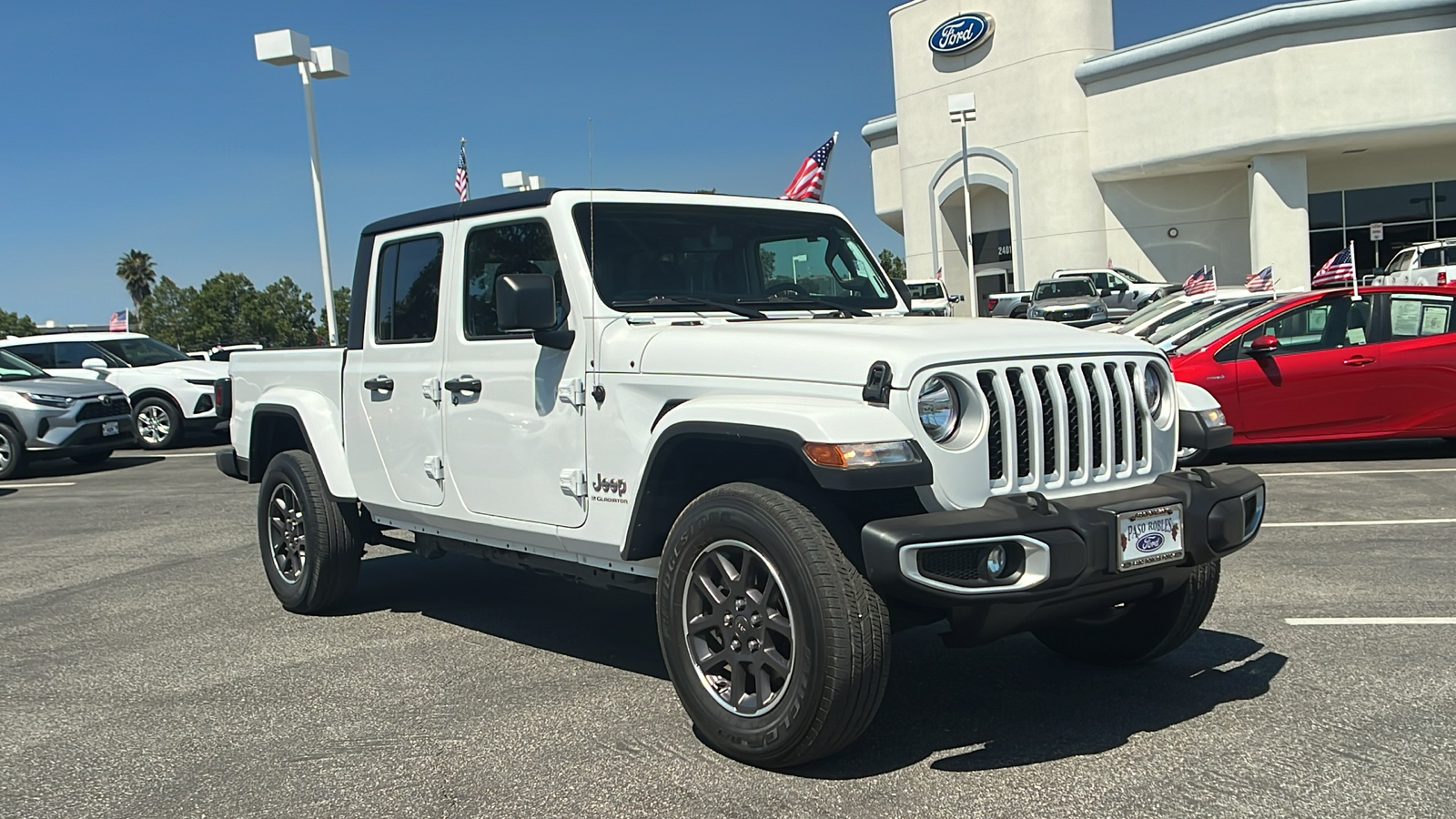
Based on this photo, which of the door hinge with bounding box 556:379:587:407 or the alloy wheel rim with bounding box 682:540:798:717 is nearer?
the alloy wheel rim with bounding box 682:540:798:717

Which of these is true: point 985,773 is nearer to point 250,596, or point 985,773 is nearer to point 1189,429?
point 1189,429

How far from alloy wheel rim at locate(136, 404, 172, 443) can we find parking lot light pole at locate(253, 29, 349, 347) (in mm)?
3005

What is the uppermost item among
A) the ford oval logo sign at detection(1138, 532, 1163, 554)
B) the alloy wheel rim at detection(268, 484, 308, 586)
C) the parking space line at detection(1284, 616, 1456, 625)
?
the ford oval logo sign at detection(1138, 532, 1163, 554)

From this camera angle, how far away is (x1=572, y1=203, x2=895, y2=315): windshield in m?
5.00

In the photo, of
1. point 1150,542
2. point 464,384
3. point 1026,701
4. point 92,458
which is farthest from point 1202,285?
point 1150,542

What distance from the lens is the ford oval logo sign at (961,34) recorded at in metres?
42.2

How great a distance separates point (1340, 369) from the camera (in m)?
10.4

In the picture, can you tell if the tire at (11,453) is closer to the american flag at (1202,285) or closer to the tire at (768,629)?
the tire at (768,629)

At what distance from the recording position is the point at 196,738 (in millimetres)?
4633

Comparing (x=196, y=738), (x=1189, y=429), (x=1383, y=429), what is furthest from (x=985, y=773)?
(x=1383, y=429)

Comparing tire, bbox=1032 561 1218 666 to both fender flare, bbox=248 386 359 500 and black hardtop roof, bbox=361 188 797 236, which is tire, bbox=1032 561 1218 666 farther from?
fender flare, bbox=248 386 359 500

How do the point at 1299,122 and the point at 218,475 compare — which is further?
the point at 1299,122

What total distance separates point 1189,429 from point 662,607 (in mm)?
2084

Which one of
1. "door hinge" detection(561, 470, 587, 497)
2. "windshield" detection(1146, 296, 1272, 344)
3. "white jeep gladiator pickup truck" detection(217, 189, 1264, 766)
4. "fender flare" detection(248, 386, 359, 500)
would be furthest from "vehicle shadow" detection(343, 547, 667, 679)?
"windshield" detection(1146, 296, 1272, 344)
